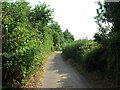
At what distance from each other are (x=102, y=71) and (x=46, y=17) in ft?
46.1

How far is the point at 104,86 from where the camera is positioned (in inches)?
538

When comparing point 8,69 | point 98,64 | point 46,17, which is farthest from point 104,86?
point 46,17

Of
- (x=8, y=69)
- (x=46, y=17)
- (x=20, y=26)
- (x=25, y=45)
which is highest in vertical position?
(x=46, y=17)

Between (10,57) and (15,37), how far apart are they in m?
1.11

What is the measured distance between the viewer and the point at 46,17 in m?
29.0

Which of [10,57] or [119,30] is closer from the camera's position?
[10,57]

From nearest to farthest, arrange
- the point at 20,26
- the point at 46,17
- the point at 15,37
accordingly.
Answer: the point at 15,37
the point at 20,26
the point at 46,17

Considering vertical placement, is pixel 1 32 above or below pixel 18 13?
below

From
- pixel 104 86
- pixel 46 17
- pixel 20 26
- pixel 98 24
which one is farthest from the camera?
A: pixel 46 17

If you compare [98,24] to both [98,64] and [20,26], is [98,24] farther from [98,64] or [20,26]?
[20,26]

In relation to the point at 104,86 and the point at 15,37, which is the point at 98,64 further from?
the point at 15,37

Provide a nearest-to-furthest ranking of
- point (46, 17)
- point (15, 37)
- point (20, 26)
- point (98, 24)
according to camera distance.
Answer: point (15, 37) < point (20, 26) < point (98, 24) < point (46, 17)

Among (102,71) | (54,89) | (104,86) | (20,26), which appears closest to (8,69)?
(20,26)

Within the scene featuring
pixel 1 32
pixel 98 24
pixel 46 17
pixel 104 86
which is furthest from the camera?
pixel 46 17
